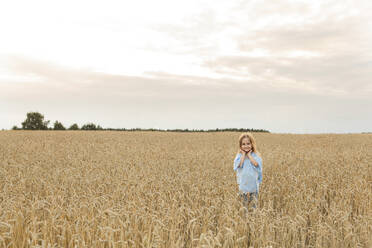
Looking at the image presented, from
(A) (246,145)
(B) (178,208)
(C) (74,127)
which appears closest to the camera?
(B) (178,208)

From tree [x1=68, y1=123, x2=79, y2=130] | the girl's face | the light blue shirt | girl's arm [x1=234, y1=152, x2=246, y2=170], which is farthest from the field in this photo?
tree [x1=68, y1=123, x2=79, y2=130]

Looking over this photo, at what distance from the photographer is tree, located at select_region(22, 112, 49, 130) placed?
5791cm

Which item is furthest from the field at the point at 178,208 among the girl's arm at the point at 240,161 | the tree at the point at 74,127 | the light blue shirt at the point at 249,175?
the tree at the point at 74,127

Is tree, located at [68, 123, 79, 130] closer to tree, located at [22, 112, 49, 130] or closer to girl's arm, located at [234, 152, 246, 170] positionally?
tree, located at [22, 112, 49, 130]

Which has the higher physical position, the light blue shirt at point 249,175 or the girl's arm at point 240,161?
the girl's arm at point 240,161

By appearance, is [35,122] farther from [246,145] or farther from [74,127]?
[246,145]

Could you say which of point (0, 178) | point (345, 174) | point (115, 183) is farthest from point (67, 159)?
point (345, 174)

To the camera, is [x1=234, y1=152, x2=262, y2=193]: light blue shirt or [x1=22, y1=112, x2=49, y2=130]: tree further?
[x1=22, y1=112, x2=49, y2=130]: tree

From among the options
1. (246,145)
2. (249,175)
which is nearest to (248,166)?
(249,175)

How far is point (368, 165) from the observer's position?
11570mm

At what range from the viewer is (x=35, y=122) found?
58531 millimetres

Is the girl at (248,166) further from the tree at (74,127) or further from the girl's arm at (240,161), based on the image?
the tree at (74,127)

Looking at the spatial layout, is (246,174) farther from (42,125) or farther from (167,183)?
(42,125)

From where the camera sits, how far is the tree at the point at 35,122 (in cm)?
5791
